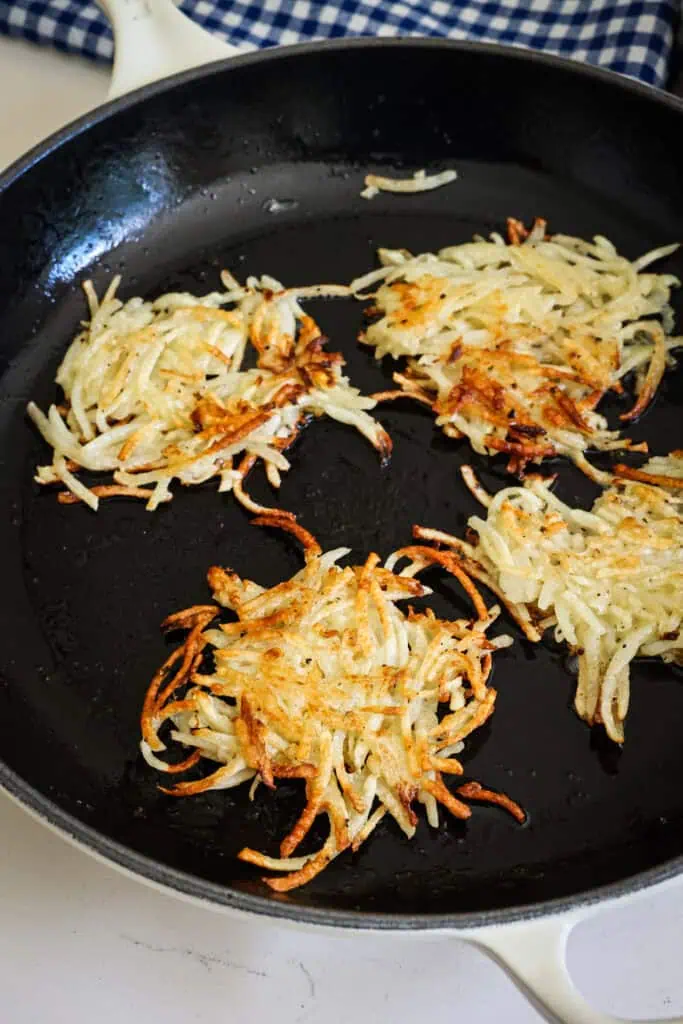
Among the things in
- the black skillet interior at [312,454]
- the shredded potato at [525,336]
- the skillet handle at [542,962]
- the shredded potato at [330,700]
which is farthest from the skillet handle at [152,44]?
the skillet handle at [542,962]

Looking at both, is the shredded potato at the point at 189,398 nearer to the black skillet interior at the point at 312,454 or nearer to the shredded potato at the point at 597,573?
the black skillet interior at the point at 312,454

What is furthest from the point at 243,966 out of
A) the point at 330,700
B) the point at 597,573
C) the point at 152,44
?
the point at 152,44

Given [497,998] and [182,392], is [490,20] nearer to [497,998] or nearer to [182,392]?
[182,392]

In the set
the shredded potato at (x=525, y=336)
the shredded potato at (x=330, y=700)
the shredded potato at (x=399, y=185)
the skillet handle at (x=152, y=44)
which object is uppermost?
the skillet handle at (x=152, y=44)

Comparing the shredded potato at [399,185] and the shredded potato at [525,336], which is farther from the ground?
the shredded potato at [399,185]

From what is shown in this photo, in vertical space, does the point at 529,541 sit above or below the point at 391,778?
above

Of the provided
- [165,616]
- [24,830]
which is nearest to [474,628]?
[165,616]
